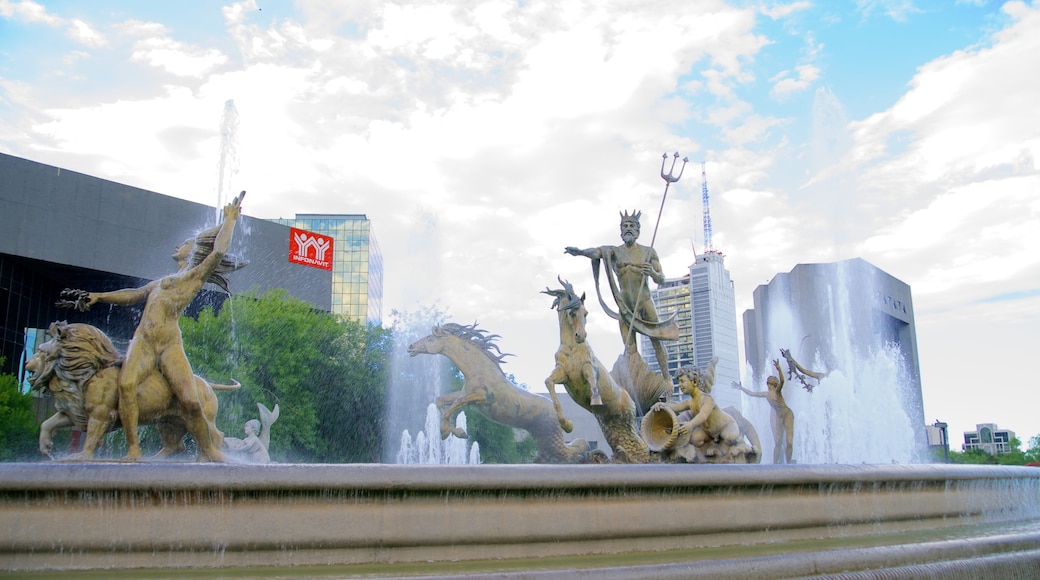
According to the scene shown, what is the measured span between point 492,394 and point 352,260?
259ft

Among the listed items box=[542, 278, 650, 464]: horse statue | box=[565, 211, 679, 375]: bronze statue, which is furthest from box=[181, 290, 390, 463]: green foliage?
box=[542, 278, 650, 464]: horse statue

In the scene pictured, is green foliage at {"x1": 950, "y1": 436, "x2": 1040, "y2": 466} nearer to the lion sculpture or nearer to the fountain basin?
the fountain basin

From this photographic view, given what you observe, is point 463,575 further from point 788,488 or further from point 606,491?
point 788,488

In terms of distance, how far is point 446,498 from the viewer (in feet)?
17.8

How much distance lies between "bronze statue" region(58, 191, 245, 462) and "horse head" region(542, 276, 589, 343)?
367cm

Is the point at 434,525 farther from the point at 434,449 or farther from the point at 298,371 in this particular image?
the point at 298,371

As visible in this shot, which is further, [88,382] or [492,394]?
[492,394]

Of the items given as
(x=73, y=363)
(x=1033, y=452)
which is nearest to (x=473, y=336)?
(x=73, y=363)

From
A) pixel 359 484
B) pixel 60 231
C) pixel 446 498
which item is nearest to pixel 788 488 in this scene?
pixel 446 498

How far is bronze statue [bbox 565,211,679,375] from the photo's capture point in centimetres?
1073

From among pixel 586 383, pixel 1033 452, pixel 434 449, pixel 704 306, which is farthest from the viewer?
pixel 1033 452

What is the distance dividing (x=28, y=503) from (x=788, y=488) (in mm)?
5368

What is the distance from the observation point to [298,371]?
30.6 m

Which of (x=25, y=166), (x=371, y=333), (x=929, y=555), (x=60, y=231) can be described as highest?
(x=25, y=166)
